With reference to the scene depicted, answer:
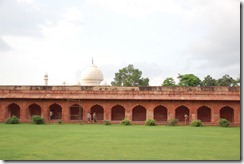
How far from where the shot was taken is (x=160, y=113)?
24.0m

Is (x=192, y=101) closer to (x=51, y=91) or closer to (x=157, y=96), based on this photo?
(x=157, y=96)

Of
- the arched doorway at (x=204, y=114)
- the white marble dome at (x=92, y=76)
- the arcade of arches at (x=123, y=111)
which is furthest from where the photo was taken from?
the white marble dome at (x=92, y=76)

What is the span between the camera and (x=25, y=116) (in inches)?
905

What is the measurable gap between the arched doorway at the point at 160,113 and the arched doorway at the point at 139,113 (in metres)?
0.61

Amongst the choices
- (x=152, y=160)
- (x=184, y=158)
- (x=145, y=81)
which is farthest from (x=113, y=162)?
(x=145, y=81)

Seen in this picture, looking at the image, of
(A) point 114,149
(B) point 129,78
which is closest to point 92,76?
(B) point 129,78

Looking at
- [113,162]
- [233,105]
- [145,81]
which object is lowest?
[113,162]

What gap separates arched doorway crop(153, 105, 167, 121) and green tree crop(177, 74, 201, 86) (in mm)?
13642

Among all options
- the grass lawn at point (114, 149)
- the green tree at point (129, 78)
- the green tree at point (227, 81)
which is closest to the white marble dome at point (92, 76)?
the green tree at point (129, 78)

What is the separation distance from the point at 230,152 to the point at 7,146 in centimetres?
565

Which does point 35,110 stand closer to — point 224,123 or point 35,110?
point 35,110

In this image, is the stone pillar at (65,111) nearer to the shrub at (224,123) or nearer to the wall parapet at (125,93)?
the wall parapet at (125,93)

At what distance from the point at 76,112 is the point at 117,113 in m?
2.51

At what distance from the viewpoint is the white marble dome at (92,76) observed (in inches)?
1261
